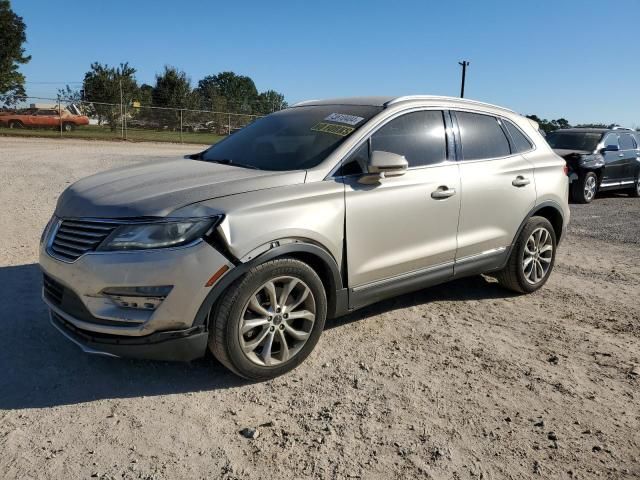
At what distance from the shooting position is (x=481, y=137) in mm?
4789

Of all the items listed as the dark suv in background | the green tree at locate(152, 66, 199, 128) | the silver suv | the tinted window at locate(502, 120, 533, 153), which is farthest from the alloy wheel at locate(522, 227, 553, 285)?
the green tree at locate(152, 66, 199, 128)

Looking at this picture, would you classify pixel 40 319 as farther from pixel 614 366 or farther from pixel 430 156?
pixel 614 366

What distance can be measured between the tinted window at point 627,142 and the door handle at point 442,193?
10985 millimetres

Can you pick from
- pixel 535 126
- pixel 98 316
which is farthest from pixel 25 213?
pixel 535 126

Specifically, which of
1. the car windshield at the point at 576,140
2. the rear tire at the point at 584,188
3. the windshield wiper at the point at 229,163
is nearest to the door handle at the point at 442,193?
the windshield wiper at the point at 229,163

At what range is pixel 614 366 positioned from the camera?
380cm

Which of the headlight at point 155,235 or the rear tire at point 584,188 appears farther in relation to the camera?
the rear tire at point 584,188

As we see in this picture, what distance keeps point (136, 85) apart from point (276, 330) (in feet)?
131

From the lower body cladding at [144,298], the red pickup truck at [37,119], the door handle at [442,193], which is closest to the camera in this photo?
the lower body cladding at [144,298]

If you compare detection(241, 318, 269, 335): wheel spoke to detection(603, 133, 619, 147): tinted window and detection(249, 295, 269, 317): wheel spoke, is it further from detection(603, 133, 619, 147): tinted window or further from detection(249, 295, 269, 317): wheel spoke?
detection(603, 133, 619, 147): tinted window

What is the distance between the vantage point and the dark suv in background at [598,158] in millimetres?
12117

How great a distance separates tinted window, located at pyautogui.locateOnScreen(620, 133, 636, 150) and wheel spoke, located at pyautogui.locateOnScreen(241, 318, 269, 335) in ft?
41.8

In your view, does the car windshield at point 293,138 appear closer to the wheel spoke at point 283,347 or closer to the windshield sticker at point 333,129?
the windshield sticker at point 333,129

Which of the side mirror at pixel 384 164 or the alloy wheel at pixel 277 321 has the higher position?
the side mirror at pixel 384 164
